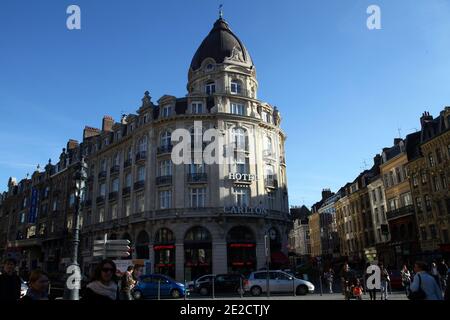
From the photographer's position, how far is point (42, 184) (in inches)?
2491

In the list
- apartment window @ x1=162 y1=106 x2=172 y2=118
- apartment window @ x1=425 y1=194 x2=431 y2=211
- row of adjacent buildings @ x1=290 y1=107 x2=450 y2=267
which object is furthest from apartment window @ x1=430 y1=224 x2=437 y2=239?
apartment window @ x1=162 y1=106 x2=172 y2=118

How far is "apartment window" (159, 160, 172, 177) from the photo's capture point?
1535 inches

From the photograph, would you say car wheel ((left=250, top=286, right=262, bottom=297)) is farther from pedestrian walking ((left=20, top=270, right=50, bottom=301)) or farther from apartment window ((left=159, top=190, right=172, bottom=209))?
pedestrian walking ((left=20, top=270, right=50, bottom=301))

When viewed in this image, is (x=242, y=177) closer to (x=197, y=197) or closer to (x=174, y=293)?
(x=197, y=197)

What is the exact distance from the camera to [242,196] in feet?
126

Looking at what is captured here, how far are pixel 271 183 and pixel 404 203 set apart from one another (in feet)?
50.6

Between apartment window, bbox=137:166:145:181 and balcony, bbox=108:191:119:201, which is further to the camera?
balcony, bbox=108:191:119:201

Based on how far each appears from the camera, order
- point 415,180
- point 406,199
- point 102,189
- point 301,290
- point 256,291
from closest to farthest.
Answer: point 301,290, point 256,291, point 415,180, point 406,199, point 102,189

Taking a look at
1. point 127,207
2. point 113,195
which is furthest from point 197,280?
point 113,195

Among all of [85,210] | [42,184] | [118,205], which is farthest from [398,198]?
[42,184]

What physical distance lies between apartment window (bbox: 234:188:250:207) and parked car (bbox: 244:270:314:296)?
14.4 metres
